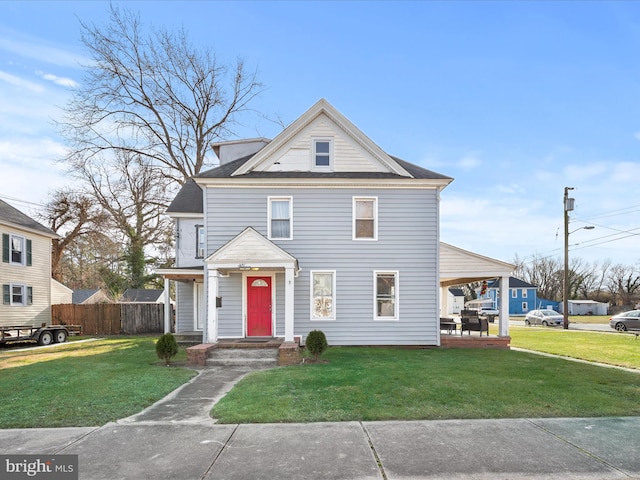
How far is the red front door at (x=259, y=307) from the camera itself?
14.2 meters

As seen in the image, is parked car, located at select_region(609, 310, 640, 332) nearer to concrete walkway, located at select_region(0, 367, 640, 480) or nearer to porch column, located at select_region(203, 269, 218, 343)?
concrete walkway, located at select_region(0, 367, 640, 480)

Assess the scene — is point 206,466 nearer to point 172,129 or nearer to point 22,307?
point 22,307

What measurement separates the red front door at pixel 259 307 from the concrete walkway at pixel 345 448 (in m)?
7.89

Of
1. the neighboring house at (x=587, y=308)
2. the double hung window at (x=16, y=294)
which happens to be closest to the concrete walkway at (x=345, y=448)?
the double hung window at (x=16, y=294)

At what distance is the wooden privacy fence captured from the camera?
77.3 feet

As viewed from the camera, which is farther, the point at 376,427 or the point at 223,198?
the point at 223,198

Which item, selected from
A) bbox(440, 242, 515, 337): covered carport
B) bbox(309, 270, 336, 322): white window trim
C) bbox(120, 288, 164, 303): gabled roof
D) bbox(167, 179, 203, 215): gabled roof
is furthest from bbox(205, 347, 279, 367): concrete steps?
bbox(120, 288, 164, 303): gabled roof

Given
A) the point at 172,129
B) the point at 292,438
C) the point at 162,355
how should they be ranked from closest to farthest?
1. the point at 292,438
2. the point at 162,355
3. the point at 172,129

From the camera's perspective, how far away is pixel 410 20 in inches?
503

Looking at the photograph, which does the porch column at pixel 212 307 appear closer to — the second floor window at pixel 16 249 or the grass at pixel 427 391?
the grass at pixel 427 391

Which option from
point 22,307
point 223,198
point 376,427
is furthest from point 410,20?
point 22,307

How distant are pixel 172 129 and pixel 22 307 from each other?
14.1 m

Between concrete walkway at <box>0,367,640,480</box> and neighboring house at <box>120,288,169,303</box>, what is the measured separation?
33019mm

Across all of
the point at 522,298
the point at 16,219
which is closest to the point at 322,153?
the point at 16,219
